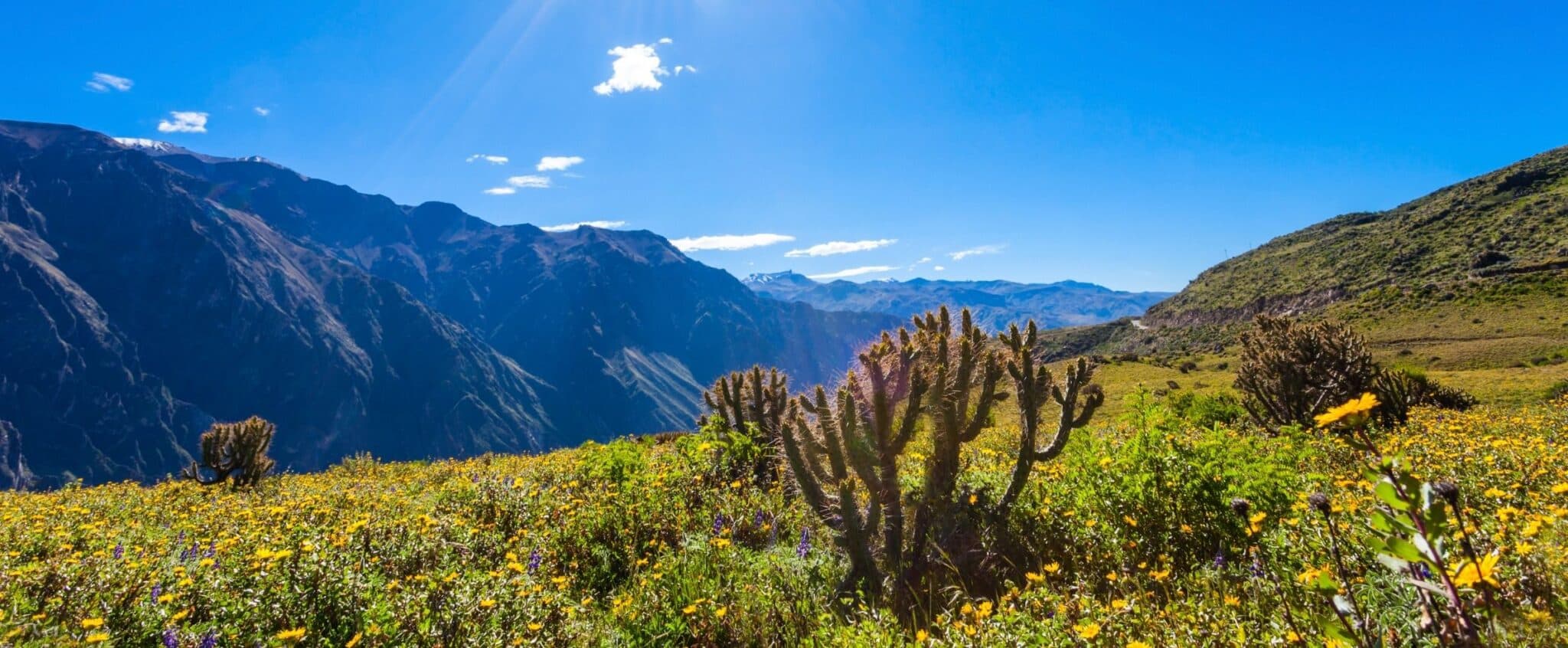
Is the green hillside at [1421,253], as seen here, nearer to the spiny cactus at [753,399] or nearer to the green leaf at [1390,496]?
the spiny cactus at [753,399]

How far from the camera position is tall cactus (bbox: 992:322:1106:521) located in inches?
287

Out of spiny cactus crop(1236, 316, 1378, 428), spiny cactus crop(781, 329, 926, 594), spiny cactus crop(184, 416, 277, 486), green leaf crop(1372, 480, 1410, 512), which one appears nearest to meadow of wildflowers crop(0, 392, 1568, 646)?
green leaf crop(1372, 480, 1410, 512)

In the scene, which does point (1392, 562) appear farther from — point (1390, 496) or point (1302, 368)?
point (1302, 368)

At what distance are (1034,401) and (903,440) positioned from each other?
1.96 m

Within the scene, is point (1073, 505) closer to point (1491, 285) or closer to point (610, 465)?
point (610, 465)

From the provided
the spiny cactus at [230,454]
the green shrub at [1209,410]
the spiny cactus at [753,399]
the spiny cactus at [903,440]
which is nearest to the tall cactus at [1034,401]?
the spiny cactus at [903,440]

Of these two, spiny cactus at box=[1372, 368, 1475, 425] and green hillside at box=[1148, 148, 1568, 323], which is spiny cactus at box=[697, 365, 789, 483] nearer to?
spiny cactus at box=[1372, 368, 1475, 425]

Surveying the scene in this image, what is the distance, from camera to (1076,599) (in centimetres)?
419

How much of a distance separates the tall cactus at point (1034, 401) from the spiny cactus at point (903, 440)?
16mm

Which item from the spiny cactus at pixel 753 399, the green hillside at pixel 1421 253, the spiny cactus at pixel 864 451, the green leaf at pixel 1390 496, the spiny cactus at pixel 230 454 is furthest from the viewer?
the green hillside at pixel 1421 253

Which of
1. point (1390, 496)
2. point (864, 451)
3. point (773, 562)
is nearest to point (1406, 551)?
point (1390, 496)

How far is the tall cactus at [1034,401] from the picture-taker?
7.29 metres

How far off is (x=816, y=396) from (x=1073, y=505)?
294 cm

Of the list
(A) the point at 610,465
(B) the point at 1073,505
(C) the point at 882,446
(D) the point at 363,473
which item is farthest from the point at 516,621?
(D) the point at 363,473
